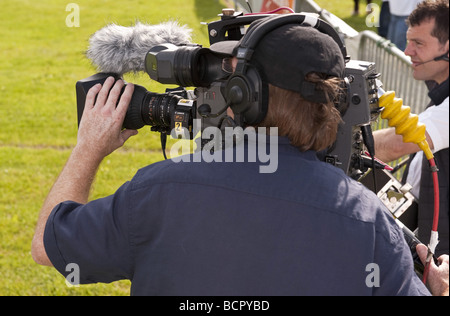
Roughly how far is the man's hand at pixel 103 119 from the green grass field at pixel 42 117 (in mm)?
256

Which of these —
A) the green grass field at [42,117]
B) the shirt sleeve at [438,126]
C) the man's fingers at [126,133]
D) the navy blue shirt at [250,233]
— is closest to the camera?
the navy blue shirt at [250,233]

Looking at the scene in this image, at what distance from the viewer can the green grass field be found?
14.4 ft

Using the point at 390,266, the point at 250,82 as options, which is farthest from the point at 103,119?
the point at 390,266

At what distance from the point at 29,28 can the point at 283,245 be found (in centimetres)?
1234

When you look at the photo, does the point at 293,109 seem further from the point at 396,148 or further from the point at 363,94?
the point at 396,148

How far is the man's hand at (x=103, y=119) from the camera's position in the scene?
6.77ft

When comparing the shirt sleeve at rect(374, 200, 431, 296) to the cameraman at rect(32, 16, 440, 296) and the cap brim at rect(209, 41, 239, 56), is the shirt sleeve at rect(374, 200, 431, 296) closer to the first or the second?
the cameraman at rect(32, 16, 440, 296)

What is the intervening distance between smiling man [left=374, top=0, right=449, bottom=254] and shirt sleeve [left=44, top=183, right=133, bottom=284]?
1.75 m

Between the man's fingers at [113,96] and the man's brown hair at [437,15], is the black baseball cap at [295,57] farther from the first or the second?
the man's brown hair at [437,15]

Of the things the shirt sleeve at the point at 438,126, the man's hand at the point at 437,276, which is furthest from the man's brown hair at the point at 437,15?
the man's hand at the point at 437,276

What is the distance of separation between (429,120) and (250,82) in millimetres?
1959

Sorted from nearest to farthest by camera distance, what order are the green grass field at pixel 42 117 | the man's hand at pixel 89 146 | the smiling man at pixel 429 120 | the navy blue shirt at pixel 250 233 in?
the navy blue shirt at pixel 250 233
the man's hand at pixel 89 146
the smiling man at pixel 429 120
the green grass field at pixel 42 117

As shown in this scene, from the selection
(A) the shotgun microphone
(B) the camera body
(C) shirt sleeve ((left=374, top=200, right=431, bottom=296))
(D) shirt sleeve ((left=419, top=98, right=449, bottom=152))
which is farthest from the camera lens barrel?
(D) shirt sleeve ((left=419, top=98, right=449, bottom=152))

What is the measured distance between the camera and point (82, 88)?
2.23 m
